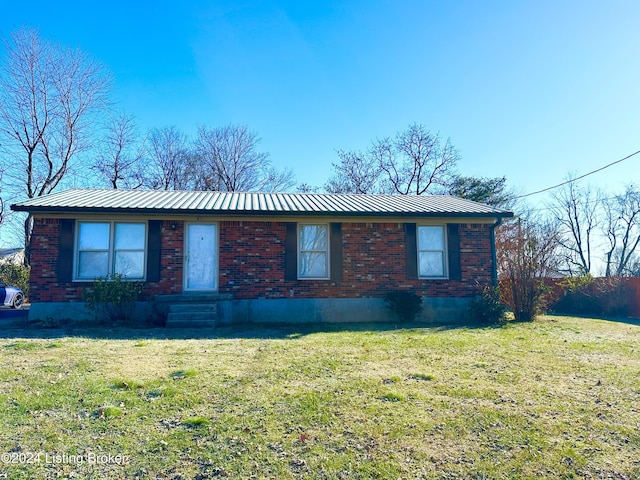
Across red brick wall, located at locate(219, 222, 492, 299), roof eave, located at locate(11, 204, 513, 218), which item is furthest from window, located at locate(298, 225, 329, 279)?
roof eave, located at locate(11, 204, 513, 218)

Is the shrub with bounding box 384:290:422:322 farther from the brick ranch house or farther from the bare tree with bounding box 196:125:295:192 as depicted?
the bare tree with bounding box 196:125:295:192

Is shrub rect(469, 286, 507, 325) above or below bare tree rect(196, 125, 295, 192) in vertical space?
below

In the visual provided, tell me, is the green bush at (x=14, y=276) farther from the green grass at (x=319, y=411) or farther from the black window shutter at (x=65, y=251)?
the green grass at (x=319, y=411)

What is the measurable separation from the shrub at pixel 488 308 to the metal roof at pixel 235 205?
220cm

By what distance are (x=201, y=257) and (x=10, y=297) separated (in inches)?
370

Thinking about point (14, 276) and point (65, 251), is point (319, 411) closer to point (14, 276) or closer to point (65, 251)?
point (65, 251)

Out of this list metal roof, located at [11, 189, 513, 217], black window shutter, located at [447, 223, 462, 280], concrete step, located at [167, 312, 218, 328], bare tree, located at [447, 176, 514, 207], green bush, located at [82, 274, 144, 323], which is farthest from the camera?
bare tree, located at [447, 176, 514, 207]

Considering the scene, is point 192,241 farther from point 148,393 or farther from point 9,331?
point 148,393

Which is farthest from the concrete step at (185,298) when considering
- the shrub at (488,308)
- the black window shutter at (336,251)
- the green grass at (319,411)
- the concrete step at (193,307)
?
the shrub at (488,308)

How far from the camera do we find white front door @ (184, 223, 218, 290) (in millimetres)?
10531

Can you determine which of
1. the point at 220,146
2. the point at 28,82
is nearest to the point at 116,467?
the point at 28,82

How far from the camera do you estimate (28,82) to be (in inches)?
825

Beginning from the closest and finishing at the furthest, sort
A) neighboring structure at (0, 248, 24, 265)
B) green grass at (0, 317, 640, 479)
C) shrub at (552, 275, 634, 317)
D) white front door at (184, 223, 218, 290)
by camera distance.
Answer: green grass at (0, 317, 640, 479) → white front door at (184, 223, 218, 290) → shrub at (552, 275, 634, 317) → neighboring structure at (0, 248, 24, 265)

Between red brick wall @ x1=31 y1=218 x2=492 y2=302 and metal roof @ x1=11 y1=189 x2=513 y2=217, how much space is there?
49 centimetres
